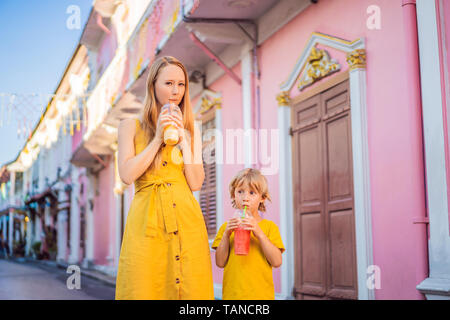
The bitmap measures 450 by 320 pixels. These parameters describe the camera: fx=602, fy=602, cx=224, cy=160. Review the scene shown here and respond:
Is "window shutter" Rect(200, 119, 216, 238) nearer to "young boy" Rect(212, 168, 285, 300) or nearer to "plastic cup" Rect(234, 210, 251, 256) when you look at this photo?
"young boy" Rect(212, 168, 285, 300)

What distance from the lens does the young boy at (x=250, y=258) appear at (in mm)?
2795

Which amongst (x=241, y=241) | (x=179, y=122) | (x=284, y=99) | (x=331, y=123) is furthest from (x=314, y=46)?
(x=179, y=122)

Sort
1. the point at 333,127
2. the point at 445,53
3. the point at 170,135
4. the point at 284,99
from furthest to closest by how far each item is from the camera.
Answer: the point at 284,99 < the point at 333,127 < the point at 445,53 < the point at 170,135

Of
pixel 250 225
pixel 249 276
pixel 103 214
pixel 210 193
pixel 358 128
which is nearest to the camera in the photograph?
pixel 250 225

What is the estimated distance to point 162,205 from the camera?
241 centimetres

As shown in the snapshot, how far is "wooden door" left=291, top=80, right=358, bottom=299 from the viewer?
19.6ft

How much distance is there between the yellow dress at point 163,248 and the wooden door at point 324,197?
3631 mm

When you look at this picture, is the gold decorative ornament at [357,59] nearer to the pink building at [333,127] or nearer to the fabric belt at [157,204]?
the pink building at [333,127]

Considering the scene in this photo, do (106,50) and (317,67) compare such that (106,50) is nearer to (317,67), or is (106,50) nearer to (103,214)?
(103,214)

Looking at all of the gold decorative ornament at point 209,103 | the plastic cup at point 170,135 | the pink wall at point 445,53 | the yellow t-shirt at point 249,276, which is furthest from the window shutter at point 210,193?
the plastic cup at point 170,135

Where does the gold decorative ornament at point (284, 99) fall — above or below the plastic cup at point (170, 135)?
above

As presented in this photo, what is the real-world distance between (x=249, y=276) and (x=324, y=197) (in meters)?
3.73

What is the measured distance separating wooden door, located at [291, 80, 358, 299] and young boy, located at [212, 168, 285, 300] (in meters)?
3.05

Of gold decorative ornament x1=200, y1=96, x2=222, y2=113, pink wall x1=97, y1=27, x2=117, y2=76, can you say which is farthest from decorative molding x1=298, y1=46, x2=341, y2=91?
pink wall x1=97, y1=27, x2=117, y2=76
